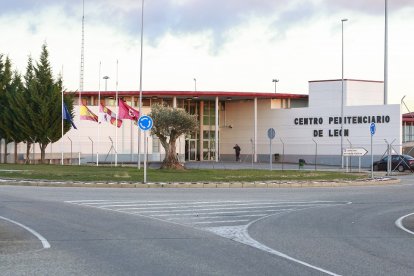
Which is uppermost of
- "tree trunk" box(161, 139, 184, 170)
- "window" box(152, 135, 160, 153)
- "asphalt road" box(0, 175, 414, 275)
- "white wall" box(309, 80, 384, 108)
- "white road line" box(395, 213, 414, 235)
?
"white wall" box(309, 80, 384, 108)

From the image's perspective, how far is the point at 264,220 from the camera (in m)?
15.6

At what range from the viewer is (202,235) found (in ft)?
41.7

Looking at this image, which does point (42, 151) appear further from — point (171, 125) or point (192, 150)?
point (192, 150)

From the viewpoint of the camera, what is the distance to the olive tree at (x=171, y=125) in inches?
1544

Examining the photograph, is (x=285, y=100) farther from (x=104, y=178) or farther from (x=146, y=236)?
(x=146, y=236)

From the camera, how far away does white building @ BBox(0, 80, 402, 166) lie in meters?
55.5

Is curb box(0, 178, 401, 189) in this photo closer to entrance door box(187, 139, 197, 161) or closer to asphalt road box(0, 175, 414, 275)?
asphalt road box(0, 175, 414, 275)

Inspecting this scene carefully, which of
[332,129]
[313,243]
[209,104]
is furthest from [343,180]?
[209,104]

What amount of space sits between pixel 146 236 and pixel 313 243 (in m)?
3.20

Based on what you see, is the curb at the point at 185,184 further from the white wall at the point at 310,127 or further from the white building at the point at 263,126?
the white wall at the point at 310,127

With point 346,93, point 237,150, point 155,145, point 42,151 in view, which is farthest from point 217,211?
point 237,150

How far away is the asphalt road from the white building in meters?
32.8

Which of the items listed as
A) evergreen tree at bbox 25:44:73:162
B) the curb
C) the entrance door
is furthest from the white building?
the curb

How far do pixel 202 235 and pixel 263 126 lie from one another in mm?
50507
